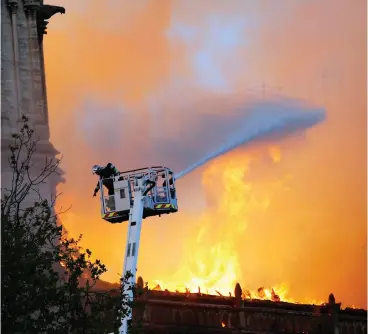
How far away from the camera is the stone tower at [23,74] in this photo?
42594mm

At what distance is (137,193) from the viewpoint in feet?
97.8

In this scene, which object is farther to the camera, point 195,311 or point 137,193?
point 195,311

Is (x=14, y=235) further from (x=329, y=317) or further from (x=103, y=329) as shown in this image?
(x=329, y=317)

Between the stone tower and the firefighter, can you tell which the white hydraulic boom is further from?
the stone tower

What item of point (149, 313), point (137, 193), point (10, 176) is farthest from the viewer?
point (10, 176)

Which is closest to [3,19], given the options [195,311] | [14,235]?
[195,311]

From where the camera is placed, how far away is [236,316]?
123 ft

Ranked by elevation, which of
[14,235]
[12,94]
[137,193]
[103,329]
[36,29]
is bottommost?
[103,329]

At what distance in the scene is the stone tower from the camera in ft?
140

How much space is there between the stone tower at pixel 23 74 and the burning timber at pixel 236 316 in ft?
29.8

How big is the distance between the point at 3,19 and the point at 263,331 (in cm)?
1472

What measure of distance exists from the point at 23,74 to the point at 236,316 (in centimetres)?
1274

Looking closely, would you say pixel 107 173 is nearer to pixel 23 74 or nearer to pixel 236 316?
pixel 236 316

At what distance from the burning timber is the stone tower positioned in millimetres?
9083
